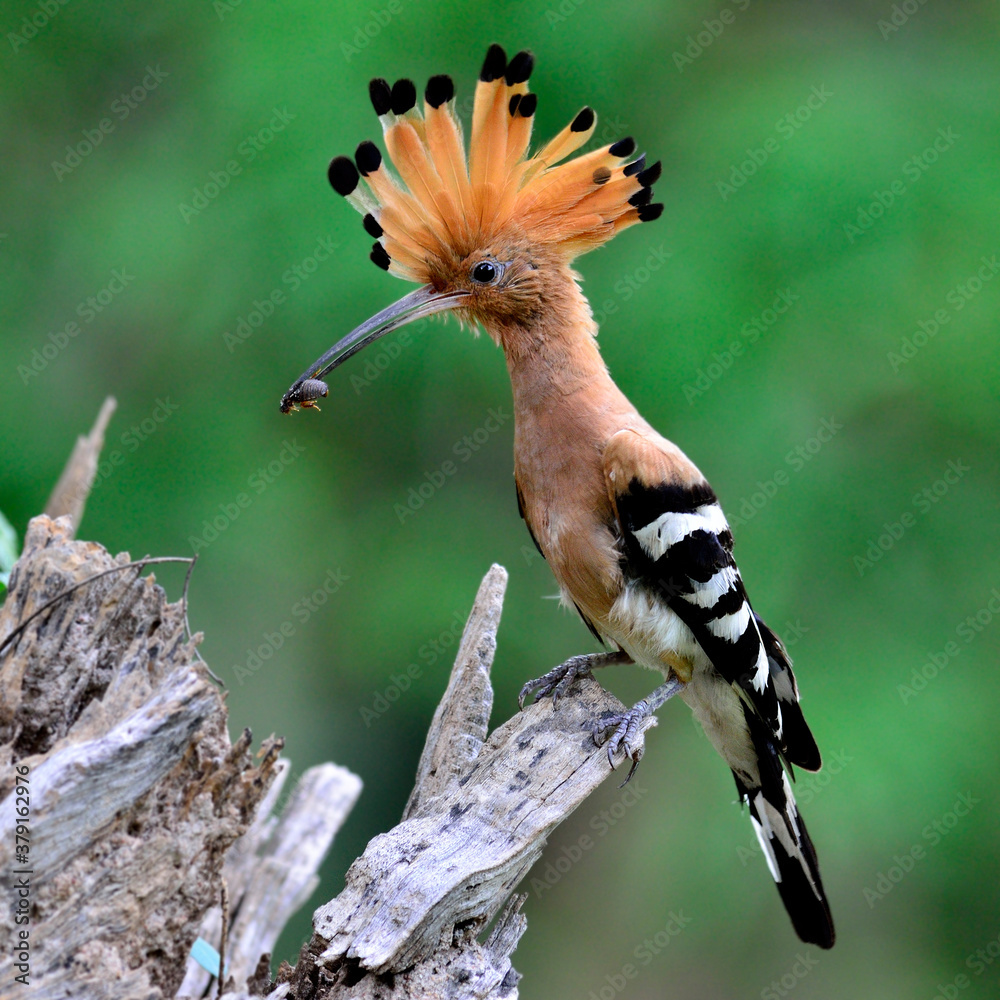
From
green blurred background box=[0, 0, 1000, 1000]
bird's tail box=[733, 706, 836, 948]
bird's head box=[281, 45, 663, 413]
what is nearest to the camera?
bird's head box=[281, 45, 663, 413]

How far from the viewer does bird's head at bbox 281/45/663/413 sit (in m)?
2.69

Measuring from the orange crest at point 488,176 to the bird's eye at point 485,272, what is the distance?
0.17 ft

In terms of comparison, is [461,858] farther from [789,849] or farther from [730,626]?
[789,849]

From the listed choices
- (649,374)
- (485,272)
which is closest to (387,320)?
(485,272)

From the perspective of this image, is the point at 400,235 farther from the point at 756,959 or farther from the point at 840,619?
the point at 756,959

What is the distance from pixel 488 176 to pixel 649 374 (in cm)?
183

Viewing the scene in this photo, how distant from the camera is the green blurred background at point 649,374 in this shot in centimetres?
441

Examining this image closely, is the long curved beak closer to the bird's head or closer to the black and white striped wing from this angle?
the bird's head

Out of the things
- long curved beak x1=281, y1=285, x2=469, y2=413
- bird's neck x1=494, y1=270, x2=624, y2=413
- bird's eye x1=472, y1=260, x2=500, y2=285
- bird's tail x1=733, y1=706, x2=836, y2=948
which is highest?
long curved beak x1=281, y1=285, x2=469, y2=413

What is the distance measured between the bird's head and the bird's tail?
1506 mm

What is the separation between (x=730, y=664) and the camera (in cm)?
269

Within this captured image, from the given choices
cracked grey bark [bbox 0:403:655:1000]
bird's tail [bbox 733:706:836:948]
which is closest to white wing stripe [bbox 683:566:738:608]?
cracked grey bark [bbox 0:403:655:1000]

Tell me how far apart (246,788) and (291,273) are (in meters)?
2.91

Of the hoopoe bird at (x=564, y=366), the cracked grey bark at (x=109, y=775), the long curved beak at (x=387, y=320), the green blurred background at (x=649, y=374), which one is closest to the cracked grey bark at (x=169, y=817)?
Answer: the cracked grey bark at (x=109, y=775)
